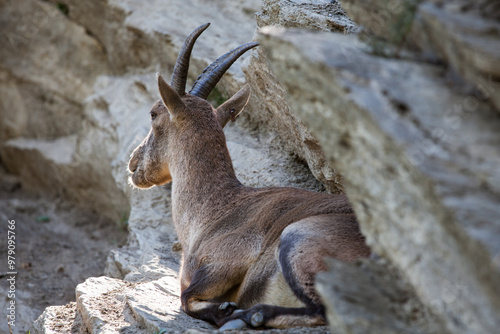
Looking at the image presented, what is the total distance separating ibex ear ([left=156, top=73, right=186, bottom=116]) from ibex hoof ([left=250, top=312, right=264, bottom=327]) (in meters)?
2.12

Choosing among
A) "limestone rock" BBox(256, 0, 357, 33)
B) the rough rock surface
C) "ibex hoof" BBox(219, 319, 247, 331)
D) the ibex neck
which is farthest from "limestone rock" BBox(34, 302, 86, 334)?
"limestone rock" BBox(256, 0, 357, 33)

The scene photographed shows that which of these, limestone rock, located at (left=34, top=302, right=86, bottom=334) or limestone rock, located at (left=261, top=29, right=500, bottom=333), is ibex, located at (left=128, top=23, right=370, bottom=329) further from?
limestone rock, located at (left=261, top=29, right=500, bottom=333)

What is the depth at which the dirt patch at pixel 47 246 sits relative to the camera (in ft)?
20.1

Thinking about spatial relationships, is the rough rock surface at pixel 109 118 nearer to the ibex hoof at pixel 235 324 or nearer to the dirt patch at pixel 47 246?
the dirt patch at pixel 47 246

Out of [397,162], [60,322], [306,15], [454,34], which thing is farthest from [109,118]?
[454,34]

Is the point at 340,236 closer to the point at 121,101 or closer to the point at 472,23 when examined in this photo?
the point at 472,23

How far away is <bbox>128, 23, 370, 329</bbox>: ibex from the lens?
3.80 meters

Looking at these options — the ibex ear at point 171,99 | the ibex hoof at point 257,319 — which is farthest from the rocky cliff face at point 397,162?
the ibex ear at point 171,99

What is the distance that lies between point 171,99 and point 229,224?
4.08ft

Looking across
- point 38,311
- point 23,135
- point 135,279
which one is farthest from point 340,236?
point 23,135

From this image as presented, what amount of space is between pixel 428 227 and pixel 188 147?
119 inches

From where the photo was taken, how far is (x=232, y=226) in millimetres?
4668

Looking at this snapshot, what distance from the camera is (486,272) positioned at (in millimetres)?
2137

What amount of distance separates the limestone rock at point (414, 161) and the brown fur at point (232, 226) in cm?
101
